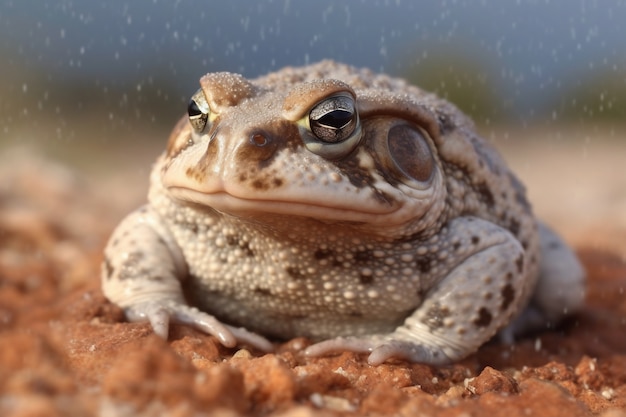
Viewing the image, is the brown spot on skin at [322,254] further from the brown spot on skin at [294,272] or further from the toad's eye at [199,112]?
the toad's eye at [199,112]

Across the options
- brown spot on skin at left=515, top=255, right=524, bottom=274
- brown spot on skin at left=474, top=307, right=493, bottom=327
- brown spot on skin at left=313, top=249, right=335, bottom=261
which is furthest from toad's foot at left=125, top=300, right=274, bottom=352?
brown spot on skin at left=515, top=255, right=524, bottom=274

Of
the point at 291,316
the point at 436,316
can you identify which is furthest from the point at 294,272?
the point at 436,316

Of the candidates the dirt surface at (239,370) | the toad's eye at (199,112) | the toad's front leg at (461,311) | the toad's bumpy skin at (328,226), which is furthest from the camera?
the toad's front leg at (461,311)

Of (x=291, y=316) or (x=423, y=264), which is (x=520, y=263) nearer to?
(x=423, y=264)

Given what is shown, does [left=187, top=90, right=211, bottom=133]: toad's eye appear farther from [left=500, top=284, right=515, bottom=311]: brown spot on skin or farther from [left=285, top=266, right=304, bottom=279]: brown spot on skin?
[left=500, top=284, right=515, bottom=311]: brown spot on skin

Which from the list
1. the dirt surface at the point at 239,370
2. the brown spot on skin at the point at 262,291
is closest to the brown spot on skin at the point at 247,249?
the brown spot on skin at the point at 262,291

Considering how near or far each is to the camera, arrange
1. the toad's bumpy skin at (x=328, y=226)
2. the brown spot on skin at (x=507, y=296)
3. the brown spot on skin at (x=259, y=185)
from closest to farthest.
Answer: the brown spot on skin at (x=259, y=185) < the toad's bumpy skin at (x=328, y=226) < the brown spot on skin at (x=507, y=296)

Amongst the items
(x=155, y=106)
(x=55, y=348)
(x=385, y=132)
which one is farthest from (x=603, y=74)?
(x=55, y=348)
